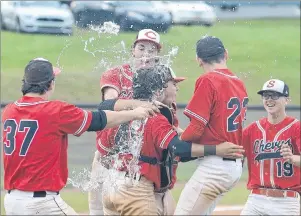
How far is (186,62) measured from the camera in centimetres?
1139

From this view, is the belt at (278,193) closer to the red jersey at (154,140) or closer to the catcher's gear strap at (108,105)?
the red jersey at (154,140)

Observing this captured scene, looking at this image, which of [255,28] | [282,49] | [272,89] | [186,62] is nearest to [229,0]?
[255,28]

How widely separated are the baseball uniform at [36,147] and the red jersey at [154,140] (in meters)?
0.63

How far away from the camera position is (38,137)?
6.52 meters

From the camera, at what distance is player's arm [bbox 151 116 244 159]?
22.6ft

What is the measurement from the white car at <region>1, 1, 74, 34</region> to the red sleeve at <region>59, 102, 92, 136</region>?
15789 mm

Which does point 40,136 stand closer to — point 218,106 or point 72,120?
point 72,120

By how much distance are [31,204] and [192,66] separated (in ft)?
22.4

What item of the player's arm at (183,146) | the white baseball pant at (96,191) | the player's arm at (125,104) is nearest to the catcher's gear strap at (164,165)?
the player's arm at (183,146)

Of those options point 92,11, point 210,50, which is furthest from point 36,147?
point 92,11

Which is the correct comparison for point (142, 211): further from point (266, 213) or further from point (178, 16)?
point (178, 16)

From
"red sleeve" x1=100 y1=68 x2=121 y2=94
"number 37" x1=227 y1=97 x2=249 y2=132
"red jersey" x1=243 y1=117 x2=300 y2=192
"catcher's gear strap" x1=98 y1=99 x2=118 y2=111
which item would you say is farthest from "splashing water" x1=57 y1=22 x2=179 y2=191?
"red jersey" x1=243 y1=117 x2=300 y2=192

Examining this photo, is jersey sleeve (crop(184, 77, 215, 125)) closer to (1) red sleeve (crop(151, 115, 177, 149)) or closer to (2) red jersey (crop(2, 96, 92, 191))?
(1) red sleeve (crop(151, 115, 177, 149))

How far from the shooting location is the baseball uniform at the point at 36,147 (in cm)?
652
